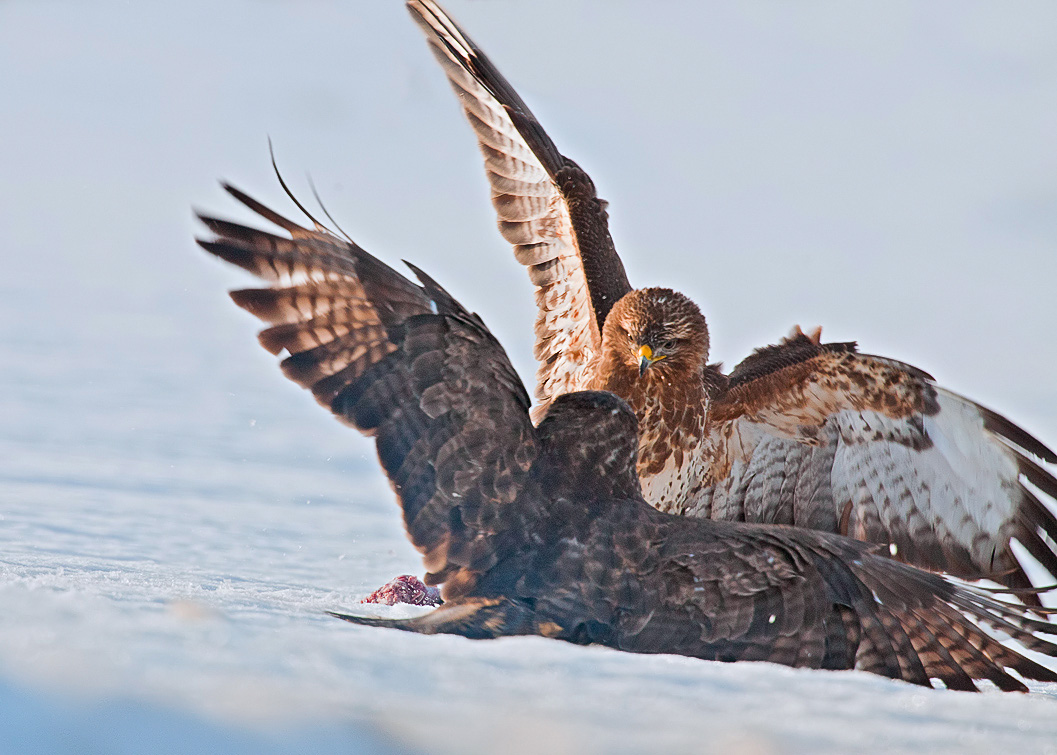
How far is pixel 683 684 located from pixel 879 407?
2857mm

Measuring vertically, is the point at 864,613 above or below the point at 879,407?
below

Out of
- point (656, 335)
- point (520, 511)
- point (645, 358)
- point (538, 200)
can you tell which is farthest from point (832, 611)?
point (538, 200)

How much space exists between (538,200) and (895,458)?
2.65 meters

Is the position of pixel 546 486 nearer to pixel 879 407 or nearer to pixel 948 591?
pixel 948 591

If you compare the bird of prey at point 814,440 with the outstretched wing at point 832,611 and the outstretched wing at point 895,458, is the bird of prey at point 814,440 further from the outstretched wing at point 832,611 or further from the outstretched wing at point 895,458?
the outstretched wing at point 832,611

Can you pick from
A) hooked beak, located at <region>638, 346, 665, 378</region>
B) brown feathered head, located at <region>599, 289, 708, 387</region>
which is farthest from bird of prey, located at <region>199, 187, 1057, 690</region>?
brown feathered head, located at <region>599, 289, 708, 387</region>

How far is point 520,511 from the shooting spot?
3713 millimetres

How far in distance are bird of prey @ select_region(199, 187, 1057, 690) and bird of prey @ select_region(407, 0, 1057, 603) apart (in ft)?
5.00

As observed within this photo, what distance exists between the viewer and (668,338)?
5.36 metres

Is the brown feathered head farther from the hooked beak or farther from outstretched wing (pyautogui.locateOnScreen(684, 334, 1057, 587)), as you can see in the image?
outstretched wing (pyautogui.locateOnScreen(684, 334, 1057, 587))

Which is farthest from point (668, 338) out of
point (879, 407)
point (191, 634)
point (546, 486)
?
point (191, 634)

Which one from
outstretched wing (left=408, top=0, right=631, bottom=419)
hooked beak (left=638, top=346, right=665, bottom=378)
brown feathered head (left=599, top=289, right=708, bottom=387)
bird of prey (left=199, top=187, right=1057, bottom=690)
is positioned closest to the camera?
bird of prey (left=199, top=187, right=1057, bottom=690)

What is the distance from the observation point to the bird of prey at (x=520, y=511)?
3.65m

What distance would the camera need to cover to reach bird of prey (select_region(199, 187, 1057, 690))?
144 inches
